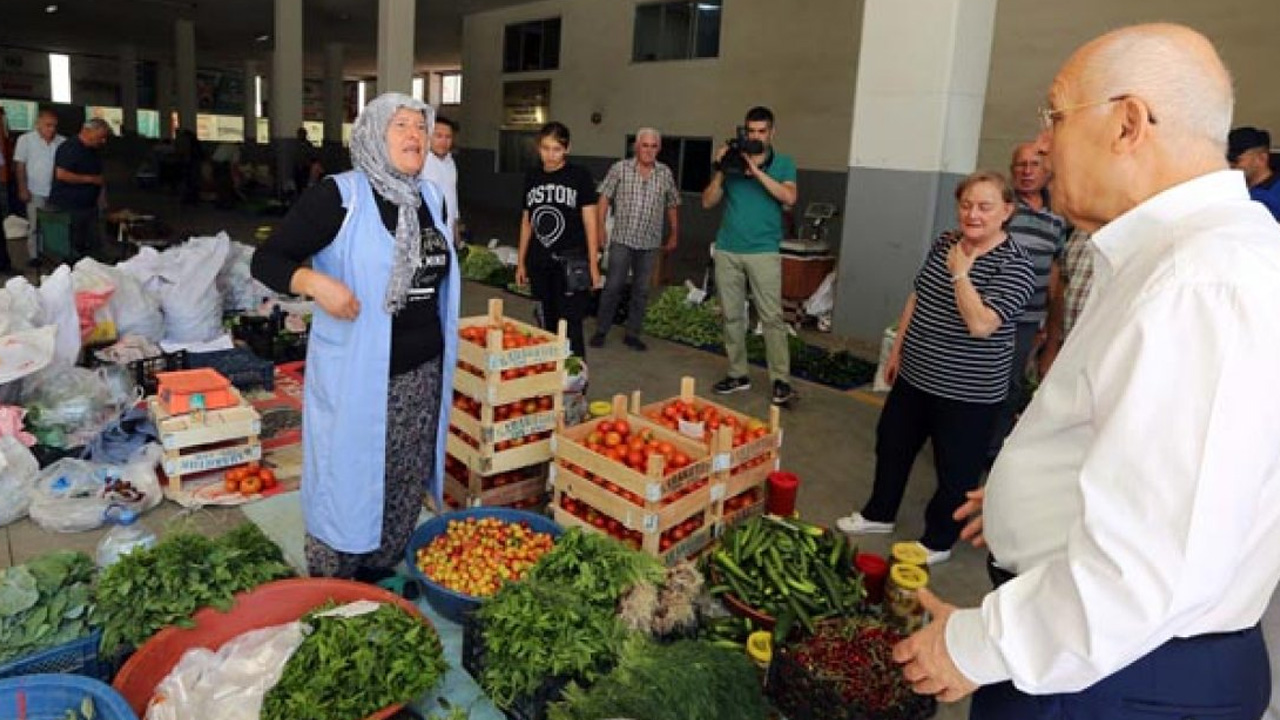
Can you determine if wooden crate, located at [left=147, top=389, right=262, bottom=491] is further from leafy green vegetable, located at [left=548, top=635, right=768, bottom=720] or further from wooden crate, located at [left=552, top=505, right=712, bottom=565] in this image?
leafy green vegetable, located at [left=548, top=635, right=768, bottom=720]

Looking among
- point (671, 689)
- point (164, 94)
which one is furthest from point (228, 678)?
point (164, 94)

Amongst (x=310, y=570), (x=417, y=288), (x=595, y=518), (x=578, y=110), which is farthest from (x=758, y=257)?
Result: (x=578, y=110)

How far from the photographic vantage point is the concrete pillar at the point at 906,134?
6.26m

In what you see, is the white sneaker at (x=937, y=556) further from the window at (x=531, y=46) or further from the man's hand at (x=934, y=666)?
the window at (x=531, y=46)

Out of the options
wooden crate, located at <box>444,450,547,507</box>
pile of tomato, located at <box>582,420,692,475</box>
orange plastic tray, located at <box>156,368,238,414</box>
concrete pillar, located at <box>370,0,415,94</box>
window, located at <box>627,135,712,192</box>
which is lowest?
wooden crate, located at <box>444,450,547,507</box>

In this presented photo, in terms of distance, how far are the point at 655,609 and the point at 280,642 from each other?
1068 millimetres

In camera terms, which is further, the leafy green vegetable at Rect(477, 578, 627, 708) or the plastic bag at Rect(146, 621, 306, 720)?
the leafy green vegetable at Rect(477, 578, 627, 708)

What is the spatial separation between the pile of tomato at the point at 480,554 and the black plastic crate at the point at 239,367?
260cm

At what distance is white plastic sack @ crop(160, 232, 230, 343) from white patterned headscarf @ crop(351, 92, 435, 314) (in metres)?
3.35

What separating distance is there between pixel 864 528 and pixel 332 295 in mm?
2567

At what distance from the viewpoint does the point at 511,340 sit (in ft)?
12.5

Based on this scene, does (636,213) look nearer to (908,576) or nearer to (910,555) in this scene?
(910,555)

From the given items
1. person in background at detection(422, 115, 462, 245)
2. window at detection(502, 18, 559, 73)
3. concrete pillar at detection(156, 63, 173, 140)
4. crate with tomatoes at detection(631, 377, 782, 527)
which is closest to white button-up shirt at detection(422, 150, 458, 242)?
person in background at detection(422, 115, 462, 245)

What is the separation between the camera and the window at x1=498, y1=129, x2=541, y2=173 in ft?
60.8
